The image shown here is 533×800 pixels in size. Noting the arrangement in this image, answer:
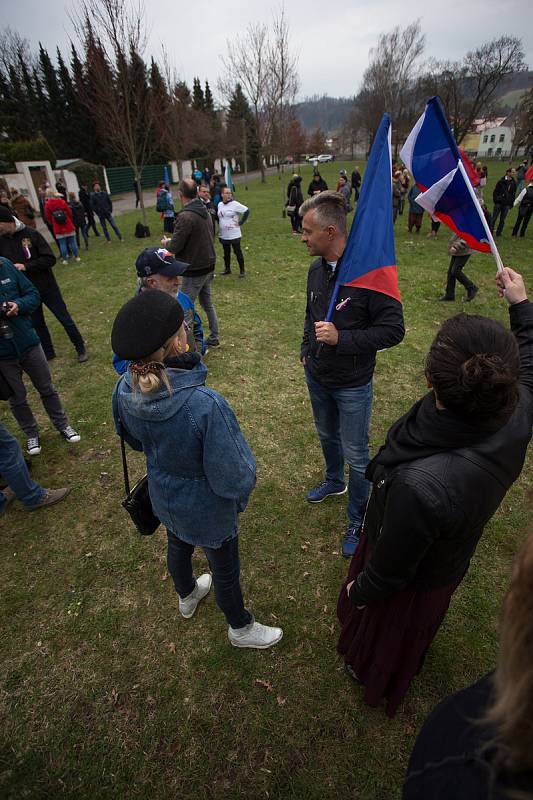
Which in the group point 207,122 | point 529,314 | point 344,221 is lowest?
point 529,314

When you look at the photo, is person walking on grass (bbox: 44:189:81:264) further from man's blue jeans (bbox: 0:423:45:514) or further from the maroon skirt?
the maroon skirt

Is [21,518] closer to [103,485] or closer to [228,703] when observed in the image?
[103,485]

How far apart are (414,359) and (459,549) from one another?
4.47 metres

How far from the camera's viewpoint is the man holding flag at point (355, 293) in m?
2.45

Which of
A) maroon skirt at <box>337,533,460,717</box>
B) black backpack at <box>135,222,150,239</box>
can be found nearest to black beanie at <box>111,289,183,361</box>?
maroon skirt at <box>337,533,460,717</box>

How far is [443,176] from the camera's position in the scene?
2.54m

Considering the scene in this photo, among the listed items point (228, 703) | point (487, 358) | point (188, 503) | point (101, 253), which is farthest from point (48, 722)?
point (101, 253)

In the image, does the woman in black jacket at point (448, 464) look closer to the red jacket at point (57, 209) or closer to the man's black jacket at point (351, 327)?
the man's black jacket at point (351, 327)

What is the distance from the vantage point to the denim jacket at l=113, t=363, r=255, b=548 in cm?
163

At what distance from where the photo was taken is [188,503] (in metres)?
1.93

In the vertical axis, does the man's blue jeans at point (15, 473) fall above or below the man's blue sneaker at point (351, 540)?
above

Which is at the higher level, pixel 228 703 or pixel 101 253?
pixel 101 253

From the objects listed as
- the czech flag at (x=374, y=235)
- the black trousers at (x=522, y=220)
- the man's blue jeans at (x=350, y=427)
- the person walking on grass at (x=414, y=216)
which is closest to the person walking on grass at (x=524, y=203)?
the black trousers at (x=522, y=220)

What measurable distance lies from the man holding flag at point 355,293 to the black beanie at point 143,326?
3.99 ft
